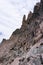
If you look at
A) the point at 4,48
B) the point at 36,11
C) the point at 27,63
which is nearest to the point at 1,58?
the point at 4,48

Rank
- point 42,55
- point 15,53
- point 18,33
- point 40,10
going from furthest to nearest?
point 18,33 < point 40,10 < point 15,53 < point 42,55

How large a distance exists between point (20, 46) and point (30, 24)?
10141 millimetres

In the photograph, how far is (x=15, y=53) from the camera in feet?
228

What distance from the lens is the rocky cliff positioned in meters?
53.3

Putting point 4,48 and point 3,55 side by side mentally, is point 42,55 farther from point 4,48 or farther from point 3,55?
point 4,48

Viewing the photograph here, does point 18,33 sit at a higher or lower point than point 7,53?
higher

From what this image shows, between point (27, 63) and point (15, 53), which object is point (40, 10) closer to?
point (15, 53)

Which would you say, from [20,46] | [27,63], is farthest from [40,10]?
[27,63]

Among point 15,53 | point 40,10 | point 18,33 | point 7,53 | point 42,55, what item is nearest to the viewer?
point 42,55

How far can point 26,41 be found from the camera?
69875 millimetres

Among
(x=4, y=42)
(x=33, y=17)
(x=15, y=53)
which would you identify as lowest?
(x=15, y=53)

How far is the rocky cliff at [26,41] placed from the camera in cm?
5332

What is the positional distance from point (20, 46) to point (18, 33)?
632 inches

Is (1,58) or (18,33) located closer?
(1,58)
